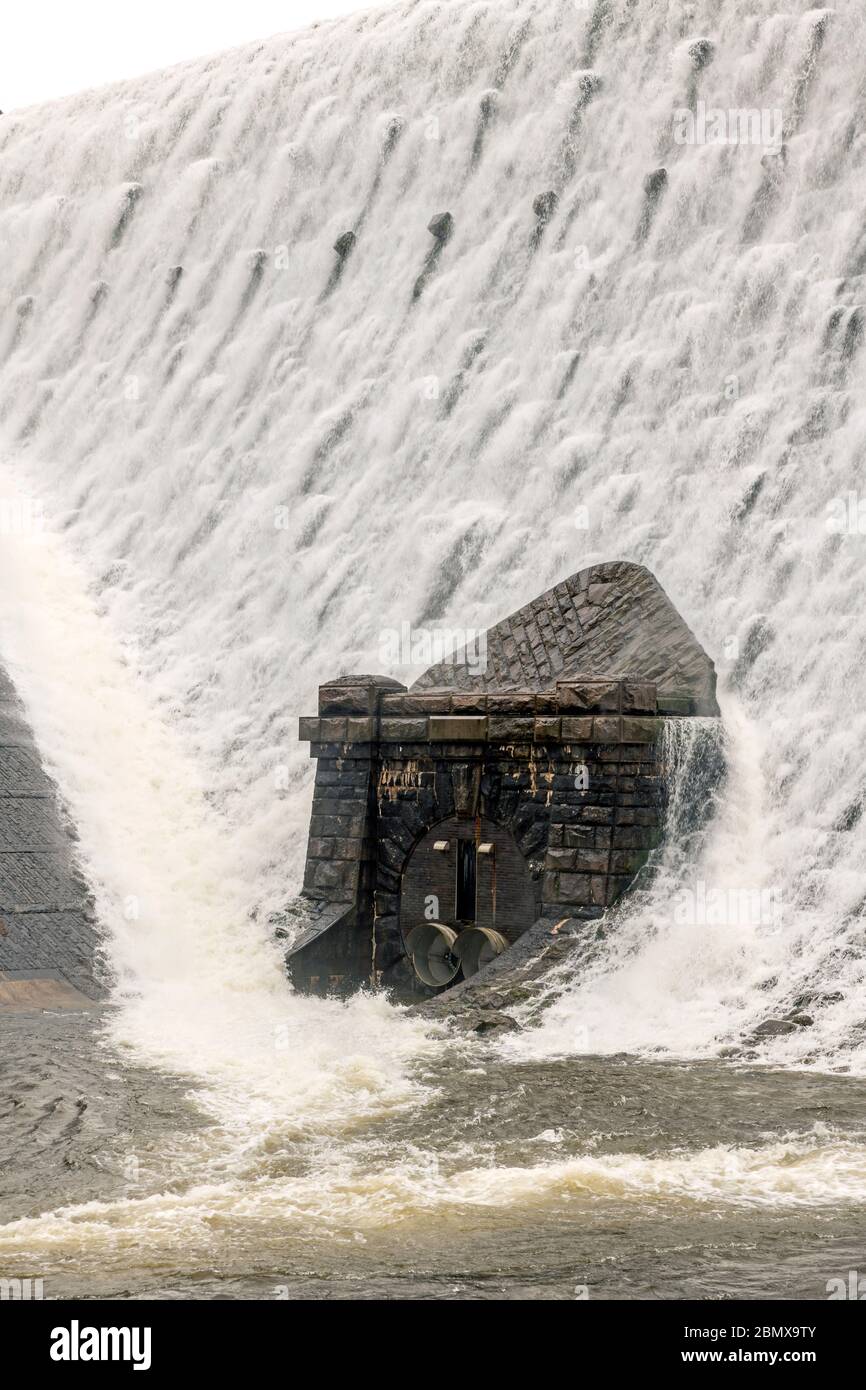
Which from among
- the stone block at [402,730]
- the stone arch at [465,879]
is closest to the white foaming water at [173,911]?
the stone arch at [465,879]

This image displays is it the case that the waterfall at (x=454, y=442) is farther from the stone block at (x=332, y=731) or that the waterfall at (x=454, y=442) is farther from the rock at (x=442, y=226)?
the stone block at (x=332, y=731)

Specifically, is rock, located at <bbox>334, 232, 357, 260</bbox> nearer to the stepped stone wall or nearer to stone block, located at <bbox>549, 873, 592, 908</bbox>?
the stepped stone wall

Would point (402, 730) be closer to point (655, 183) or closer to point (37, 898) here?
point (37, 898)

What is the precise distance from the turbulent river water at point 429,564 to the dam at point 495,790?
0.67 m

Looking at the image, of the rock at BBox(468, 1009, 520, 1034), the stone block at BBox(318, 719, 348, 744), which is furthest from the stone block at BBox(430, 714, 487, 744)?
the rock at BBox(468, 1009, 520, 1034)

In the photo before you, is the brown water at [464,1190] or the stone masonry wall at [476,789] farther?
the stone masonry wall at [476,789]

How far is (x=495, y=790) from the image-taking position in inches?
807

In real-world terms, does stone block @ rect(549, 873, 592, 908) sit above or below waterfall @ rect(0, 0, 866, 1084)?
below

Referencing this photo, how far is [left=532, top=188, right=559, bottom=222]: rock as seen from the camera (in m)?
28.7

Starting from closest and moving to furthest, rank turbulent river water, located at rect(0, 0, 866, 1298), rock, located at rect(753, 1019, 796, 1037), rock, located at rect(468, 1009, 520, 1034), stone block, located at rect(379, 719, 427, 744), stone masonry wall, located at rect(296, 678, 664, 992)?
turbulent river water, located at rect(0, 0, 866, 1298) < rock, located at rect(753, 1019, 796, 1037) < rock, located at rect(468, 1009, 520, 1034) < stone masonry wall, located at rect(296, 678, 664, 992) < stone block, located at rect(379, 719, 427, 744)

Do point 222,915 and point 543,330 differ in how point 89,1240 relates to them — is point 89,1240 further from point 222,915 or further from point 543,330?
point 543,330

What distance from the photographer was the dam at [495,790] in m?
19.4

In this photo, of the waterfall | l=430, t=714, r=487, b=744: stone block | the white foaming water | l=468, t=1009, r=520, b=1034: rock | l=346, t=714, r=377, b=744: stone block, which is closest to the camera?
the white foaming water

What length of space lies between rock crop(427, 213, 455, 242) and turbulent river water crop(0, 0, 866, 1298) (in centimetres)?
32
